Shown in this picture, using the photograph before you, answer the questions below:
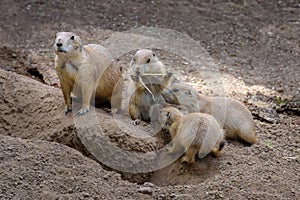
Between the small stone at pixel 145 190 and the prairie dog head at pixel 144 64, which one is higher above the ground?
the prairie dog head at pixel 144 64

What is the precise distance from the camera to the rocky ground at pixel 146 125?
4.36 m

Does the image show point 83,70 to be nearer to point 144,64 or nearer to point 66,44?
point 66,44

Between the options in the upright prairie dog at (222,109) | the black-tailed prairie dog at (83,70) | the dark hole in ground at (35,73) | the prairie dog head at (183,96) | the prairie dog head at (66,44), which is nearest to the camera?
the prairie dog head at (66,44)

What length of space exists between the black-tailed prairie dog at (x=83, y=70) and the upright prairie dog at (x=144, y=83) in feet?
0.76

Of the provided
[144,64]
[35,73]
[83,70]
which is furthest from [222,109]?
[35,73]

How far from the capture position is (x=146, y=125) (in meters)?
5.37

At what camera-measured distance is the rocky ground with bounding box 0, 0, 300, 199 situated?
4.36 meters

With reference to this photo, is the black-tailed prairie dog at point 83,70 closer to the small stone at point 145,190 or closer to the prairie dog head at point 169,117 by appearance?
the prairie dog head at point 169,117

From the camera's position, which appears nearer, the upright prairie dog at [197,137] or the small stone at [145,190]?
the small stone at [145,190]

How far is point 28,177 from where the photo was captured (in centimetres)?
418

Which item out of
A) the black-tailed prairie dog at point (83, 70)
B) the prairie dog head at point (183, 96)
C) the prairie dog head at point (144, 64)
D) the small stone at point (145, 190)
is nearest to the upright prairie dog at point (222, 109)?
the prairie dog head at point (183, 96)

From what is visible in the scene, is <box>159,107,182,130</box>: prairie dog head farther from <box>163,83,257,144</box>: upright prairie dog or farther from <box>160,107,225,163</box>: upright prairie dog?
<box>163,83,257,144</box>: upright prairie dog

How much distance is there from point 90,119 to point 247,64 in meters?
3.90

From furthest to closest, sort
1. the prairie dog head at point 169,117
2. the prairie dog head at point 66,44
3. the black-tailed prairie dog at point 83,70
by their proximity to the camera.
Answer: the prairie dog head at point 169,117 < the black-tailed prairie dog at point 83,70 < the prairie dog head at point 66,44
